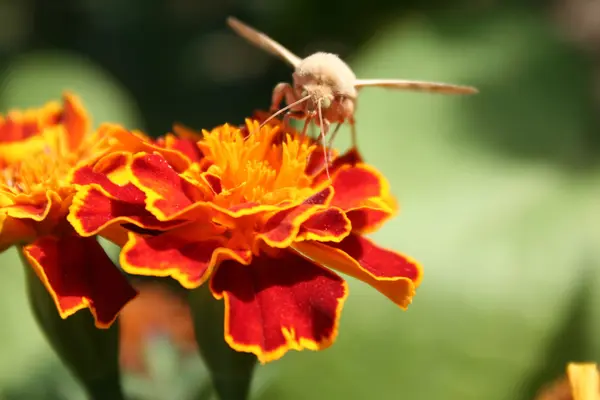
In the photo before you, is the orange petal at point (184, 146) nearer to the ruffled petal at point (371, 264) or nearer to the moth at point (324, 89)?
the moth at point (324, 89)

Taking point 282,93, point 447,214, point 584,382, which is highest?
point 282,93

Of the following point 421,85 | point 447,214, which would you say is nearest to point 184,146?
point 421,85

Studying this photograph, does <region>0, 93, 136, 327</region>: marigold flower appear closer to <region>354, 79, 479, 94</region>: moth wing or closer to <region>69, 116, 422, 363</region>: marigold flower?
<region>69, 116, 422, 363</region>: marigold flower

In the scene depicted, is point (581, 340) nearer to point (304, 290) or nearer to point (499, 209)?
point (499, 209)

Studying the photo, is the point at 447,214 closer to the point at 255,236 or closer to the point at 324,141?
the point at 324,141

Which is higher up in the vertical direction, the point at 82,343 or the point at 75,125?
the point at 75,125

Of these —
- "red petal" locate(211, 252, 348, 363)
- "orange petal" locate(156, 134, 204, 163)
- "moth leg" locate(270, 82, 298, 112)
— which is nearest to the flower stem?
"red petal" locate(211, 252, 348, 363)
